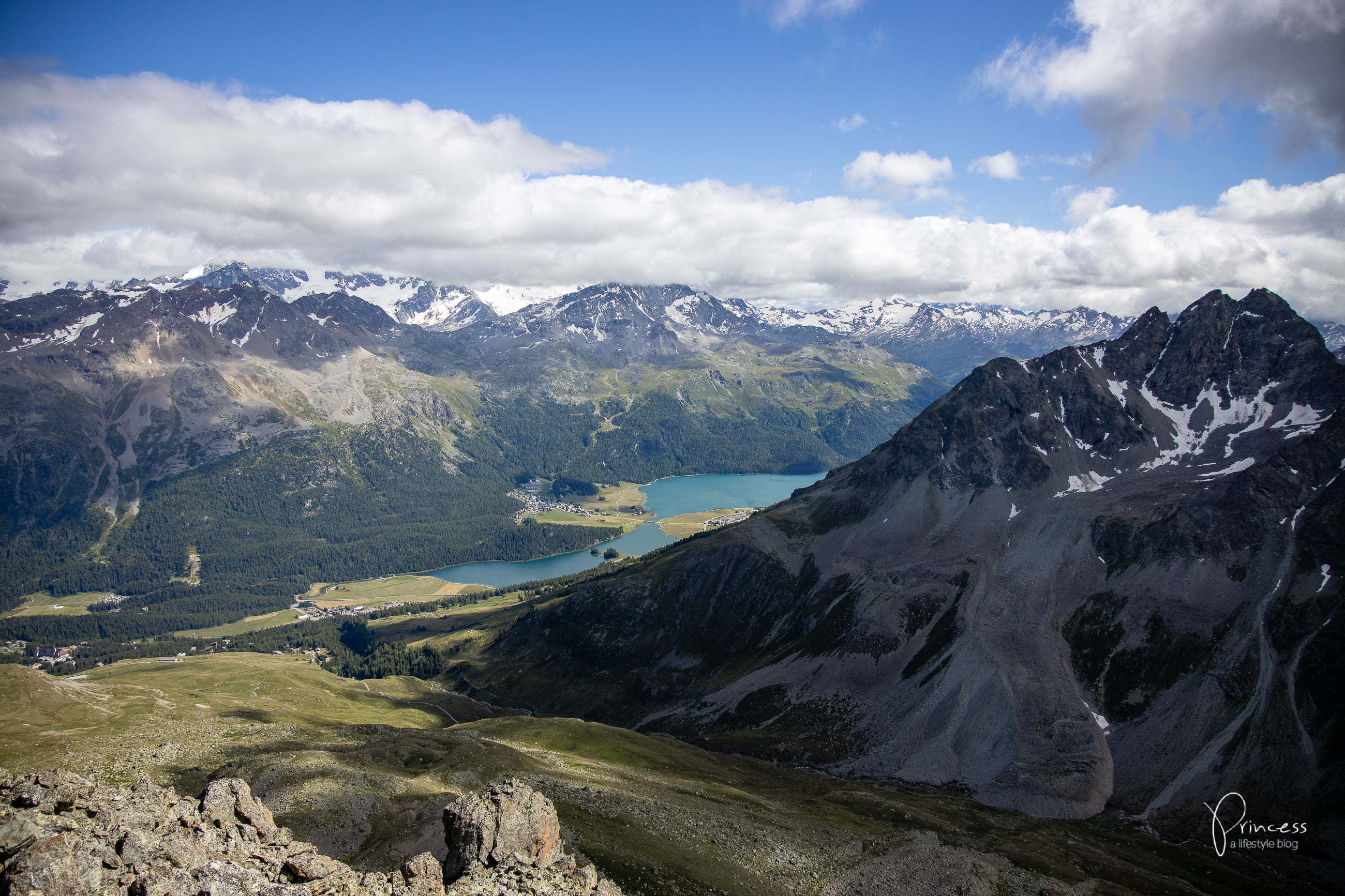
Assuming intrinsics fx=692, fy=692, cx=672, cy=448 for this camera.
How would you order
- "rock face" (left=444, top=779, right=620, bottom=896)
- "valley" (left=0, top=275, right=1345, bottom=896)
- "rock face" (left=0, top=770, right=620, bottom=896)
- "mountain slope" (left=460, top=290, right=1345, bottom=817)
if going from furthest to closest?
"mountain slope" (left=460, top=290, right=1345, bottom=817) < "valley" (left=0, top=275, right=1345, bottom=896) < "rock face" (left=444, top=779, right=620, bottom=896) < "rock face" (left=0, top=770, right=620, bottom=896)

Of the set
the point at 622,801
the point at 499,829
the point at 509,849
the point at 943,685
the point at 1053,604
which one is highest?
the point at 499,829

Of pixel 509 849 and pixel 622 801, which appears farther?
pixel 622 801

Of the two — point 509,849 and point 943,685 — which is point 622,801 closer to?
point 509,849

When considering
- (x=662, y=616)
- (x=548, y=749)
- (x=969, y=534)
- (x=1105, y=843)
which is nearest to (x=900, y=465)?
(x=969, y=534)

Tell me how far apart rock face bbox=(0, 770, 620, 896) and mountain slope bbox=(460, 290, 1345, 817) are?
88063mm

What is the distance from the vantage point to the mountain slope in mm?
106812

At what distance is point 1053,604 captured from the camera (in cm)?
13812

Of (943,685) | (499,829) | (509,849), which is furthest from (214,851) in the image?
(943,685)

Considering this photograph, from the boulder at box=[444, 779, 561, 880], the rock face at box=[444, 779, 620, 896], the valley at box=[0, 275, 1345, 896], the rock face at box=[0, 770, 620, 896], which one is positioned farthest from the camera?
the valley at box=[0, 275, 1345, 896]

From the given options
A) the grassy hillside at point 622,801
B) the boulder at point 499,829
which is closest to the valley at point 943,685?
the grassy hillside at point 622,801

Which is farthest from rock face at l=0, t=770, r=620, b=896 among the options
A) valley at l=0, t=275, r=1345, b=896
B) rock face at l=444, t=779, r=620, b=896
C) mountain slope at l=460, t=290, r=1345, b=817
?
mountain slope at l=460, t=290, r=1345, b=817

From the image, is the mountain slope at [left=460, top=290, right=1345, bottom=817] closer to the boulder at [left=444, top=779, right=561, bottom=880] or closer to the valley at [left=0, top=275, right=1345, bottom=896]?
the valley at [left=0, top=275, right=1345, bottom=896]

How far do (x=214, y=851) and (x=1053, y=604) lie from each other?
144m

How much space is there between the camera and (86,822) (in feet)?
96.8
